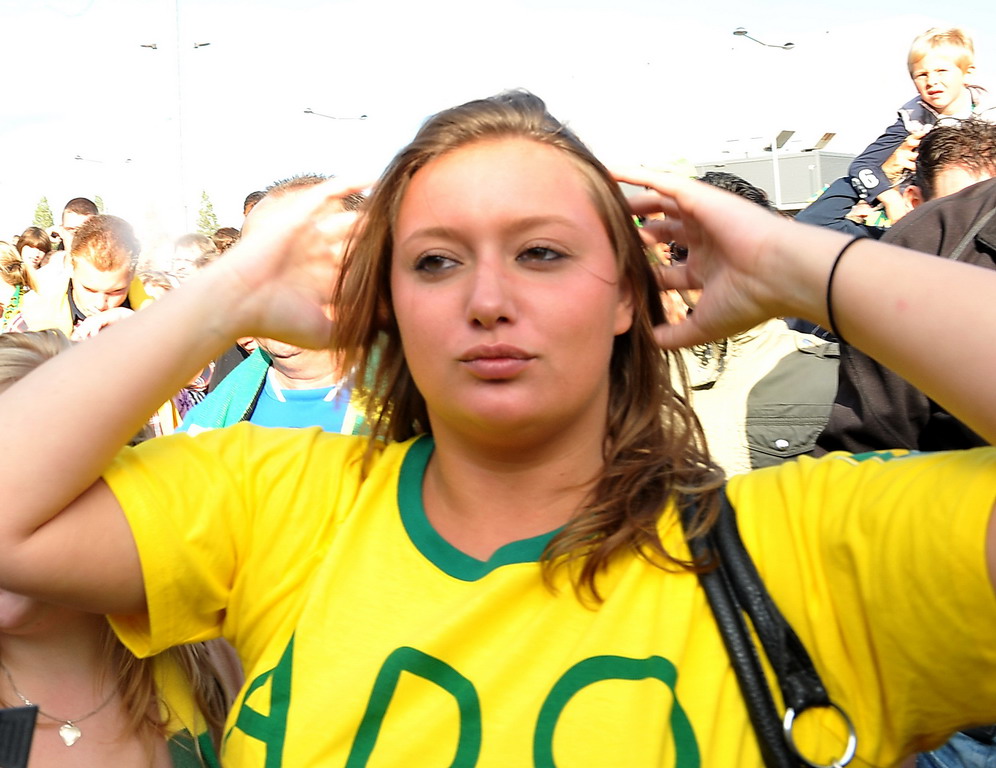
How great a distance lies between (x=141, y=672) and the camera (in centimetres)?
188

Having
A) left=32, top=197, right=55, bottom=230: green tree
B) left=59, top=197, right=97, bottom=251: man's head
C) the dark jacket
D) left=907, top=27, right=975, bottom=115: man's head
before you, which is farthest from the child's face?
left=32, top=197, right=55, bottom=230: green tree

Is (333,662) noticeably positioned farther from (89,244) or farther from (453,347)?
(89,244)

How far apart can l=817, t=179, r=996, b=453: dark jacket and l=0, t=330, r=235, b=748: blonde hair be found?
5.18ft

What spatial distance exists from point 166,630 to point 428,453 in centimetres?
50

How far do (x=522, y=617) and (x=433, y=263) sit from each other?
55 cm

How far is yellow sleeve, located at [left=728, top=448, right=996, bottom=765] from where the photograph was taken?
1.19m

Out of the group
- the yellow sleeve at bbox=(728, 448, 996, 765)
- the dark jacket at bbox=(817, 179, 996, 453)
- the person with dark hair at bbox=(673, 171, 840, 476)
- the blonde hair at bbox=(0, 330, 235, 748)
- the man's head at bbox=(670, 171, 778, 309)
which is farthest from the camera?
the man's head at bbox=(670, 171, 778, 309)

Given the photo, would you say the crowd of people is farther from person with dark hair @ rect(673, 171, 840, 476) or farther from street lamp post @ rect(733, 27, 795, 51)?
street lamp post @ rect(733, 27, 795, 51)

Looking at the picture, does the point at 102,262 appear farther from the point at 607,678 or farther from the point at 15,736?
the point at 607,678

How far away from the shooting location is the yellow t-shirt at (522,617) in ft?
4.08

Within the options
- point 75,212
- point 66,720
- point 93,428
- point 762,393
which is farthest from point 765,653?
point 75,212

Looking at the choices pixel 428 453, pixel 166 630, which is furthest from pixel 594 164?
pixel 166 630

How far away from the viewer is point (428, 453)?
172cm

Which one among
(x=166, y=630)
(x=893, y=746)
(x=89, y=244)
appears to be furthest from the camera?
(x=89, y=244)
